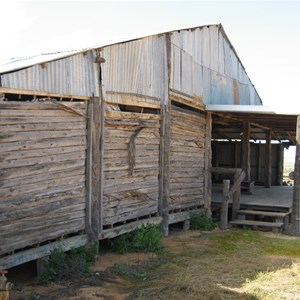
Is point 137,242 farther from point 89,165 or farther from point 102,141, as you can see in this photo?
point 102,141

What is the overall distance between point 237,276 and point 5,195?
14.0ft

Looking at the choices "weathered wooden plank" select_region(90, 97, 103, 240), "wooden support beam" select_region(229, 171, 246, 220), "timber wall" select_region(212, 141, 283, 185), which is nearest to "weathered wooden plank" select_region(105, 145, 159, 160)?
"weathered wooden plank" select_region(90, 97, 103, 240)

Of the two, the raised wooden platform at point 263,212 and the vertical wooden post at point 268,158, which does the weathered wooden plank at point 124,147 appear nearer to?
the raised wooden platform at point 263,212

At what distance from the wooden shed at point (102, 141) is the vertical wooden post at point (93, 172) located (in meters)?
0.02

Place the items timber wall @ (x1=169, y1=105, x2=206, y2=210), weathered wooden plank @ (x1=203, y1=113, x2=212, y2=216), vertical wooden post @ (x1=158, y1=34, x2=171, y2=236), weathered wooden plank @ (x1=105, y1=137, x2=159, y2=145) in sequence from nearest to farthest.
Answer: weathered wooden plank @ (x1=105, y1=137, x2=159, y2=145)
vertical wooden post @ (x1=158, y1=34, x2=171, y2=236)
timber wall @ (x1=169, y1=105, x2=206, y2=210)
weathered wooden plank @ (x1=203, y1=113, x2=212, y2=216)

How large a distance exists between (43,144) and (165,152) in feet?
14.4

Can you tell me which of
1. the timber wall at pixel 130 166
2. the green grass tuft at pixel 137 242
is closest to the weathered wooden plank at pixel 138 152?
the timber wall at pixel 130 166

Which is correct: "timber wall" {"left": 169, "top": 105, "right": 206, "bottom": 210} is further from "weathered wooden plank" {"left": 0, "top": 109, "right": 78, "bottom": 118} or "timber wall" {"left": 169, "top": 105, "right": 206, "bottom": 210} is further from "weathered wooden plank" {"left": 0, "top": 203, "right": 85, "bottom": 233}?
"weathered wooden plank" {"left": 0, "top": 109, "right": 78, "bottom": 118}

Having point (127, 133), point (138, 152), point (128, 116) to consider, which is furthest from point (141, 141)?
point (128, 116)

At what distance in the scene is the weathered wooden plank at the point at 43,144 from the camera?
6.87 metres

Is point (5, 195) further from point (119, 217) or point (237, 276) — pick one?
point (237, 276)

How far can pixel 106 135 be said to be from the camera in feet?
29.8

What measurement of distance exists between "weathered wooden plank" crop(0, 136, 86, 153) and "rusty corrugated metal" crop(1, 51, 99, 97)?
83cm

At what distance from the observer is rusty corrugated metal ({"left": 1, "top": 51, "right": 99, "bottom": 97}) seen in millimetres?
6805
